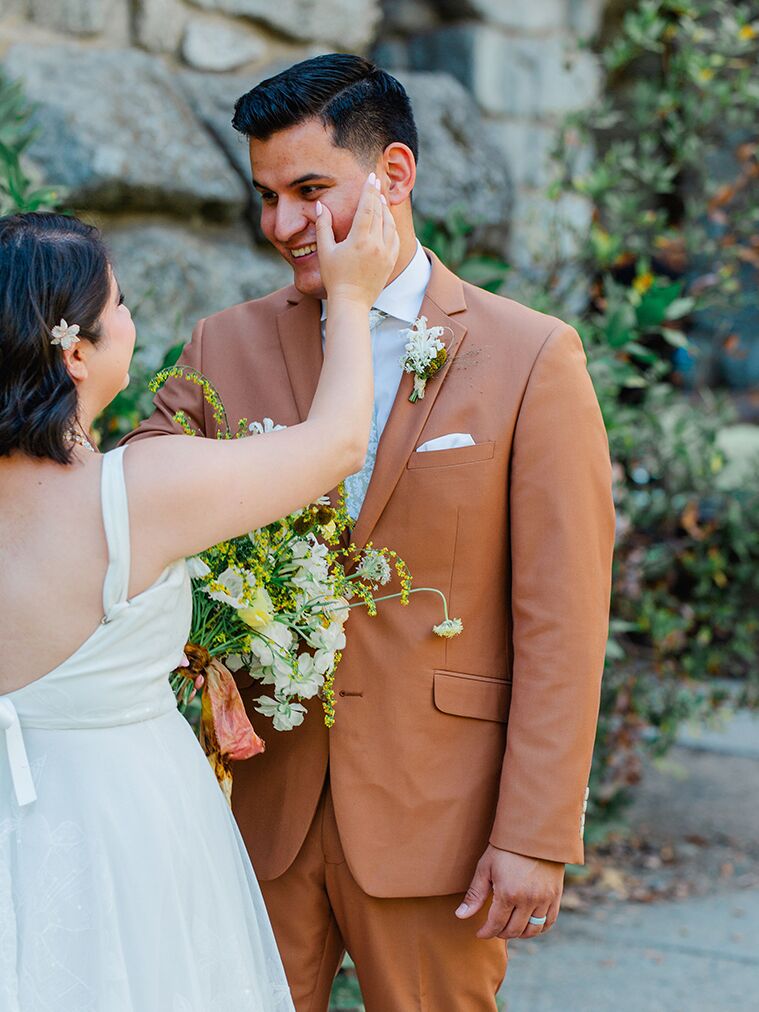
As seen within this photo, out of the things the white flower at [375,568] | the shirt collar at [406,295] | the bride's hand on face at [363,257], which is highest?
the bride's hand on face at [363,257]

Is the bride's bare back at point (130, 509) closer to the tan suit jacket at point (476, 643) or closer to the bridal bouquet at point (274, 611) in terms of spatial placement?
the bridal bouquet at point (274, 611)

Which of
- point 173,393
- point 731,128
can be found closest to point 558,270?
point 731,128

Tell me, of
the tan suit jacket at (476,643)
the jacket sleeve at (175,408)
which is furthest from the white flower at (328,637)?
the jacket sleeve at (175,408)

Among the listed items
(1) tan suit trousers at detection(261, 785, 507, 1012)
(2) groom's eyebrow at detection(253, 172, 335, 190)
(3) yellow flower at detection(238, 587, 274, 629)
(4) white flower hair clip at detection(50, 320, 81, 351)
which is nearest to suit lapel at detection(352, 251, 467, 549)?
(3) yellow flower at detection(238, 587, 274, 629)

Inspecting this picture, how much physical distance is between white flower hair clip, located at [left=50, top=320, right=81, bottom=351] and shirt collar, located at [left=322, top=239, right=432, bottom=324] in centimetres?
68

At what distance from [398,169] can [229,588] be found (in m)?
0.84

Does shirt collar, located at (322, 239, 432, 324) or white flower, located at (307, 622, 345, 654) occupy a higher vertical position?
shirt collar, located at (322, 239, 432, 324)

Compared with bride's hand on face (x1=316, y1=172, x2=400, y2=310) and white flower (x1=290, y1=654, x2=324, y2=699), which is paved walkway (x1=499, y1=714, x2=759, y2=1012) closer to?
white flower (x1=290, y1=654, x2=324, y2=699)

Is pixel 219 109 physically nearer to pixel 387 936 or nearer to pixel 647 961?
pixel 387 936

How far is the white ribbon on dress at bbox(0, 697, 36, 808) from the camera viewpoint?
1719 mm

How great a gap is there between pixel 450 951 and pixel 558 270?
2793 millimetres

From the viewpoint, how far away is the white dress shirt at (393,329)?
2.19 m

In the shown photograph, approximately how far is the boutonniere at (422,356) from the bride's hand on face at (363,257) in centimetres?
18

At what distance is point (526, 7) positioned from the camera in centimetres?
457
